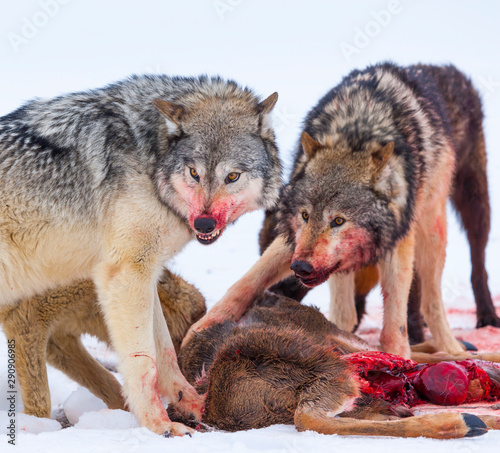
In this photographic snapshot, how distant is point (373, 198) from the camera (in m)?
4.12

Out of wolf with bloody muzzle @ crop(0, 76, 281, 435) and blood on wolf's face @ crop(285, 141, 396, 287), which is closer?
wolf with bloody muzzle @ crop(0, 76, 281, 435)

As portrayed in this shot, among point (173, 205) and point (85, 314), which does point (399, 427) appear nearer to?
point (173, 205)

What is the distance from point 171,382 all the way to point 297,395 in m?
0.83

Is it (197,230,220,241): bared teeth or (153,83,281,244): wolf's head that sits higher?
(153,83,281,244): wolf's head

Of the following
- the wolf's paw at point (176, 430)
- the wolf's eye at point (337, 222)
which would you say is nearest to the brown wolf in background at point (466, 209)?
the wolf's eye at point (337, 222)

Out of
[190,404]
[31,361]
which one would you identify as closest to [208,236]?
[190,404]

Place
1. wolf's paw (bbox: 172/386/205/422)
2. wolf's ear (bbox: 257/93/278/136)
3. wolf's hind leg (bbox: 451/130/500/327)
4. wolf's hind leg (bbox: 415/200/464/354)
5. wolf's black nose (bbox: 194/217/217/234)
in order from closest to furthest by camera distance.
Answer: wolf's black nose (bbox: 194/217/217/234)
wolf's paw (bbox: 172/386/205/422)
wolf's ear (bbox: 257/93/278/136)
wolf's hind leg (bbox: 415/200/464/354)
wolf's hind leg (bbox: 451/130/500/327)

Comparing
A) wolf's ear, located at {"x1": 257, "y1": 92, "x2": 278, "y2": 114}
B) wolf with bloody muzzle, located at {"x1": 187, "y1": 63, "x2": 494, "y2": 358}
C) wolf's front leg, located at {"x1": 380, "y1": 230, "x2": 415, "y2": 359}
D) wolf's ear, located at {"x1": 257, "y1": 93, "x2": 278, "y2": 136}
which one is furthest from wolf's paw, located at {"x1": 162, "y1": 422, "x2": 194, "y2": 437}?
wolf's front leg, located at {"x1": 380, "y1": 230, "x2": 415, "y2": 359}

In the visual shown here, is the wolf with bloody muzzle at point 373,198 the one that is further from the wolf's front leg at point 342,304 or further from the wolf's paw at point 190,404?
the wolf's paw at point 190,404

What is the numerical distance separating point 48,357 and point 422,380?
2.43m

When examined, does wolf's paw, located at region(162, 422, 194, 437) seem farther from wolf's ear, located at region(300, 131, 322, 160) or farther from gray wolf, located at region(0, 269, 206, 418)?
wolf's ear, located at region(300, 131, 322, 160)

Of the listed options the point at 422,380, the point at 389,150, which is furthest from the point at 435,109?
the point at 422,380

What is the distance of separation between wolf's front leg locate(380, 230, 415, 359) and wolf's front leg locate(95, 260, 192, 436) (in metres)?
2.12

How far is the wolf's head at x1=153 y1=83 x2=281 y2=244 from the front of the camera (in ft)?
10.4
